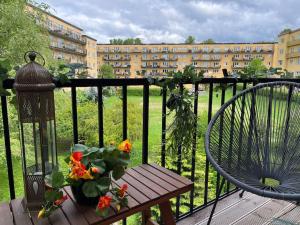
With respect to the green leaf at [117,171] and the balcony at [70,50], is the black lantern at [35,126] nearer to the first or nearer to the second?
the green leaf at [117,171]

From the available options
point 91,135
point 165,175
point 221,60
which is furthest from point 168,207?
point 221,60

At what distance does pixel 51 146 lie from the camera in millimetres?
846

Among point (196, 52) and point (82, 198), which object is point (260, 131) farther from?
point (196, 52)

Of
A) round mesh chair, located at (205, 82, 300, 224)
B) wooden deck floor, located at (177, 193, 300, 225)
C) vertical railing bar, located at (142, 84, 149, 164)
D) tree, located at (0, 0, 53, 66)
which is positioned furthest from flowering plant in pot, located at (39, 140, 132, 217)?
tree, located at (0, 0, 53, 66)

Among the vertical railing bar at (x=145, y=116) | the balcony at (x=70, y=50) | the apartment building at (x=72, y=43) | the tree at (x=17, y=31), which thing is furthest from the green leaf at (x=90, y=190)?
the balcony at (x=70, y=50)

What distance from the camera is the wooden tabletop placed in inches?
28.7

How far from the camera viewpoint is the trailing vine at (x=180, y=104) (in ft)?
4.05

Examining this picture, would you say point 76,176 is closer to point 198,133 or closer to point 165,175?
point 165,175

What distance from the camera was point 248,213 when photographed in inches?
59.1

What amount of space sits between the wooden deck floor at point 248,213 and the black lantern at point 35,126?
0.96 metres

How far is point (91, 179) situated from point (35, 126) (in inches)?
10.6

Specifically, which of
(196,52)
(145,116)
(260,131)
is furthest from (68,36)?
(260,131)

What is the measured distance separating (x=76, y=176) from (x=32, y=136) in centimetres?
24

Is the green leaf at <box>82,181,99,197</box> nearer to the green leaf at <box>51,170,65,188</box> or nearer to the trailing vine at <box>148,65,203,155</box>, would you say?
the green leaf at <box>51,170,65,188</box>
